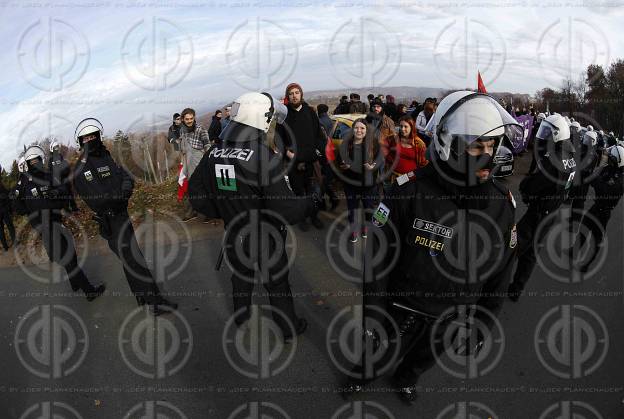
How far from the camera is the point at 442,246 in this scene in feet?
7.63

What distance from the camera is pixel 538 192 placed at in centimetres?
405

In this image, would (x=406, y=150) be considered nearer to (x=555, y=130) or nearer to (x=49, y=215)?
(x=555, y=130)

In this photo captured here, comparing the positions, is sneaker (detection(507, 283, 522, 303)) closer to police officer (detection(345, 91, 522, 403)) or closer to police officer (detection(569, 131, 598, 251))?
police officer (detection(569, 131, 598, 251))

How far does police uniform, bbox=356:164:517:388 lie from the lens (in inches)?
90.8

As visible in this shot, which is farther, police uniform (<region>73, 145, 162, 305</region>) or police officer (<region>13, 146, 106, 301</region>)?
police officer (<region>13, 146, 106, 301</region>)

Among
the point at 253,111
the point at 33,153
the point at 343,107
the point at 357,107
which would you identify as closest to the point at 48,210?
the point at 33,153

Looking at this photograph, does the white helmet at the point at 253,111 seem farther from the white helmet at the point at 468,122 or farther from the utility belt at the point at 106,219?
the utility belt at the point at 106,219

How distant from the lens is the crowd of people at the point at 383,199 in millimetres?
2309

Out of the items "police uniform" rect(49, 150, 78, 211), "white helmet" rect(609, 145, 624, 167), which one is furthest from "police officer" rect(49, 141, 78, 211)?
"white helmet" rect(609, 145, 624, 167)

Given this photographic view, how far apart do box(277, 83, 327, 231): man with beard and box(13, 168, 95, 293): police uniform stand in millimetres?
2860

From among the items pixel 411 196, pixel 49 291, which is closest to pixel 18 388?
pixel 49 291

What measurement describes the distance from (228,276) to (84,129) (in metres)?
2.30

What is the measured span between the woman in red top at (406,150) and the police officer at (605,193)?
82.4 inches

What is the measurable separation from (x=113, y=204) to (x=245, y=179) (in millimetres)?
1732
